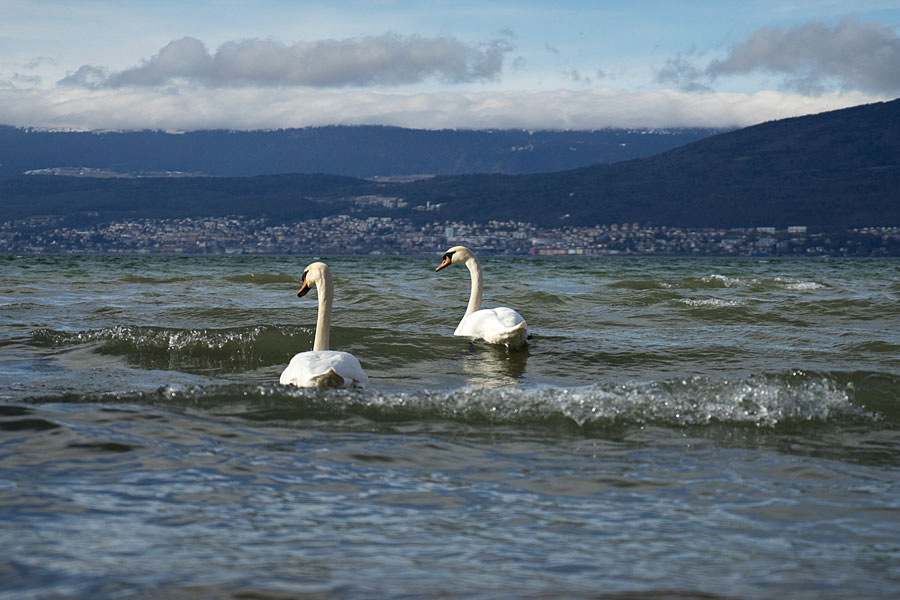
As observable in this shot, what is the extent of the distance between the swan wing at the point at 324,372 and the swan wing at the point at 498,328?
4435 millimetres

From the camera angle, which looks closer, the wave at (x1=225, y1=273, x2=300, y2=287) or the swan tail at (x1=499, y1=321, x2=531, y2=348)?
the swan tail at (x1=499, y1=321, x2=531, y2=348)

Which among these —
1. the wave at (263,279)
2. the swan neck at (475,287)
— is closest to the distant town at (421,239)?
the wave at (263,279)

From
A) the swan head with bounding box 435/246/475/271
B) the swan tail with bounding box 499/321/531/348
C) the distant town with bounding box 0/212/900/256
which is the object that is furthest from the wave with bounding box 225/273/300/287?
the distant town with bounding box 0/212/900/256

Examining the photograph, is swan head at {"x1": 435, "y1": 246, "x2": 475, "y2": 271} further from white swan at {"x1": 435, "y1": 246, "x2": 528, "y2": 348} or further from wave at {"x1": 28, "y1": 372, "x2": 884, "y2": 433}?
wave at {"x1": 28, "y1": 372, "x2": 884, "y2": 433}

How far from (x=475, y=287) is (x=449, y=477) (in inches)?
418

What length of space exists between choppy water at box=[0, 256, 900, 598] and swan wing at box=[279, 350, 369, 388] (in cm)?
26

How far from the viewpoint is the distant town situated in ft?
488

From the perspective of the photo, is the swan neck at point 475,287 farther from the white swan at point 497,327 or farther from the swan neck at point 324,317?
the swan neck at point 324,317

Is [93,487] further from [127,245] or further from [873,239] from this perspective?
[127,245]

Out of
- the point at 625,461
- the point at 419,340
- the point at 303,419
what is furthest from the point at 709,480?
the point at 419,340

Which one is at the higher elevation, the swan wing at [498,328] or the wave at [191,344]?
the swan wing at [498,328]

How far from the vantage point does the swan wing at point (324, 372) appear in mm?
9695

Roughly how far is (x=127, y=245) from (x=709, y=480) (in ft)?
595

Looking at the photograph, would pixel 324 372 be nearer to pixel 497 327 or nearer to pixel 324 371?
pixel 324 371
